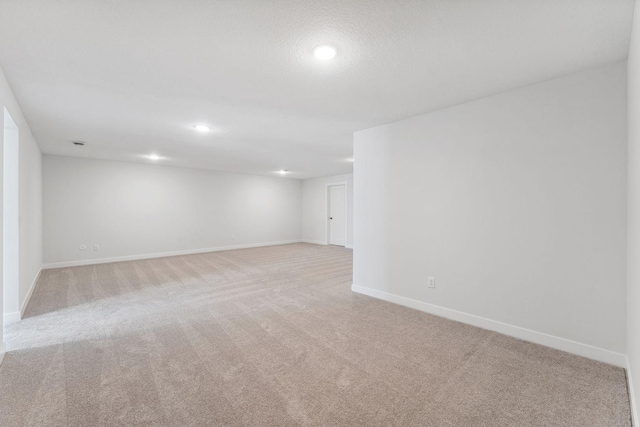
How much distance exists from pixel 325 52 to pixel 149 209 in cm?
660

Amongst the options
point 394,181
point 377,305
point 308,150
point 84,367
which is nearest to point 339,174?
point 308,150

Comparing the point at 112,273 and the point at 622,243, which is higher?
the point at 622,243

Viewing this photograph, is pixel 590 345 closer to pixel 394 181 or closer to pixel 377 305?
pixel 377 305

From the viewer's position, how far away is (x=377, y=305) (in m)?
3.49

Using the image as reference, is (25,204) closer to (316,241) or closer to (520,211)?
(520,211)

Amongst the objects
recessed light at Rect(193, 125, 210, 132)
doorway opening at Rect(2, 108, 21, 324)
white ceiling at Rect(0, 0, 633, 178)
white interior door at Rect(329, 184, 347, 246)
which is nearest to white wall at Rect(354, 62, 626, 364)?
white ceiling at Rect(0, 0, 633, 178)

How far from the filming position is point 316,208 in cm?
968

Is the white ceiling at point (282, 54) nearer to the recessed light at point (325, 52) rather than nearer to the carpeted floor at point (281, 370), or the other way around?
the recessed light at point (325, 52)

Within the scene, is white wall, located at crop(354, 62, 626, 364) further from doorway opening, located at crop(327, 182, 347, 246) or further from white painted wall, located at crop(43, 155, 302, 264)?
white painted wall, located at crop(43, 155, 302, 264)

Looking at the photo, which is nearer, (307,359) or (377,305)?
(307,359)

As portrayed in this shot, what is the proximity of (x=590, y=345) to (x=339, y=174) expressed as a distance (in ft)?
23.6

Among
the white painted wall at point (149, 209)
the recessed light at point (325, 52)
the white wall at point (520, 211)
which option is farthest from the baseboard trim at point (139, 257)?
the recessed light at point (325, 52)

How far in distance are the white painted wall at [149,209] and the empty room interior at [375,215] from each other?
1.89 metres

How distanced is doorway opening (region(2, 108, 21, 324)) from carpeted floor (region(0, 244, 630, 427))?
0.41 m
